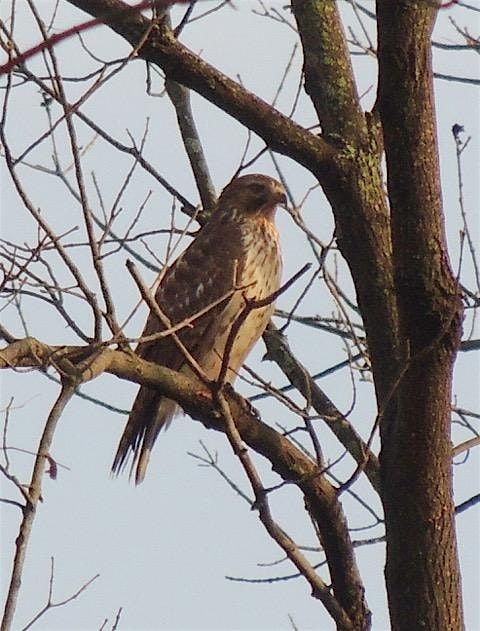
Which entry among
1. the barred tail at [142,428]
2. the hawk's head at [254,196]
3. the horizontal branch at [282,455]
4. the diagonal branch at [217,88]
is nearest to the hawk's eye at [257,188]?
the hawk's head at [254,196]

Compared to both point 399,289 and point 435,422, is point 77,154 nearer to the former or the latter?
point 399,289

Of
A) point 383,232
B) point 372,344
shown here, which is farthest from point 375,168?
point 372,344

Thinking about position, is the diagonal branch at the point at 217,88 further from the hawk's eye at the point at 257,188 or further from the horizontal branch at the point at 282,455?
the hawk's eye at the point at 257,188

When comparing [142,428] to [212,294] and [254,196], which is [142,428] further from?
[254,196]

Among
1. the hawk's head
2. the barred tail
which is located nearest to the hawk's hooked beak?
the hawk's head

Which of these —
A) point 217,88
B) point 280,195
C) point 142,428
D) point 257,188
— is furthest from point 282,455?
point 257,188

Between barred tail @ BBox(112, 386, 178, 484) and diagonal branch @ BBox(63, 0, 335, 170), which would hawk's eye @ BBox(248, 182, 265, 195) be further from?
diagonal branch @ BBox(63, 0, 335, 170)

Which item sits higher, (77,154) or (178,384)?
(77,154)

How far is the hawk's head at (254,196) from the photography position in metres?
5.68

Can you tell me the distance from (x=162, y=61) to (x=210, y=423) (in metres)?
1.12

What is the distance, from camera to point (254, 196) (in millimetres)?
5777

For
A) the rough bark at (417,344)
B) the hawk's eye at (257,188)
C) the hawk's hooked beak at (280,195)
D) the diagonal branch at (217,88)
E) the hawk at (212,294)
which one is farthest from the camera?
the hawk's eye at (257,188)

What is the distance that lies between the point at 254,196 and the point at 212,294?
756 mm

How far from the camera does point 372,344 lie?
3098 millimetres
